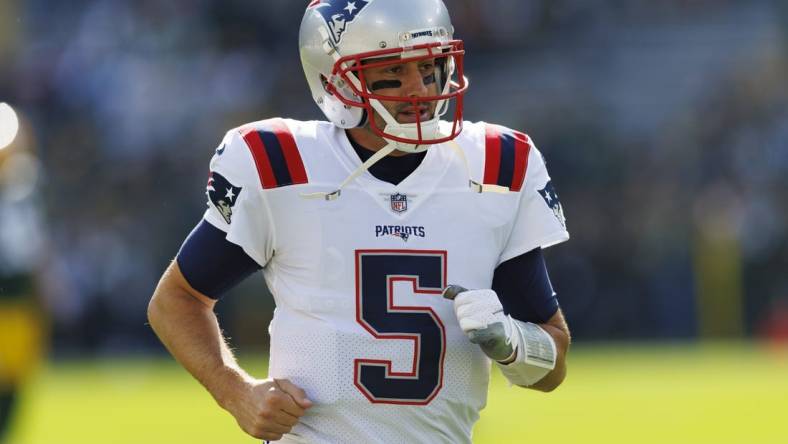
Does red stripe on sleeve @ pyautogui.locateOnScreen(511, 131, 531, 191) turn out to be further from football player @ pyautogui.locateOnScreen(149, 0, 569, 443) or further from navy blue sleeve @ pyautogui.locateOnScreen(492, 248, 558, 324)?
navy blue sleeve @ pyautogui.locateOnScreen(492, 248, 558, 324)

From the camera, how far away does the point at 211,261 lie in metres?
3.74

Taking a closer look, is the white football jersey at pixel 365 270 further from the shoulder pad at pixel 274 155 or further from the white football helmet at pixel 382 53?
the white football helmet at pixel 382 53

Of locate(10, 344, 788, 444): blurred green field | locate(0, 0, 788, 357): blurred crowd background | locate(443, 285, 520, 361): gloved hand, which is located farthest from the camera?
locate(0, 0, 788, 357): blurred crowd background

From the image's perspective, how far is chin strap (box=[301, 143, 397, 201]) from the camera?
371 centimetres

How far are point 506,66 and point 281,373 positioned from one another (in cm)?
1409

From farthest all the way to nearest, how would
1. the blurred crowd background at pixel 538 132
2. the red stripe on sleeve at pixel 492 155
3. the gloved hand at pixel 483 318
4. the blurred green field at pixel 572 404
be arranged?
1. the blurred crowd background at pixel 538 132
2. the blurred green field at pixel 572 404
3. the red stripe on sleeve at pixel 492 155
4. the gloved hand at pixel 483 318

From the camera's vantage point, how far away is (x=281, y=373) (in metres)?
3.76

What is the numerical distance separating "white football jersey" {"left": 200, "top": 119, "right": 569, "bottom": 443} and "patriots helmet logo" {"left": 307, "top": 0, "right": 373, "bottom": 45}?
0.30 metres

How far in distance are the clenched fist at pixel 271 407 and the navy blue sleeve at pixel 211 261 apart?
0.30 meters

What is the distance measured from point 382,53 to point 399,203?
1.26 ft

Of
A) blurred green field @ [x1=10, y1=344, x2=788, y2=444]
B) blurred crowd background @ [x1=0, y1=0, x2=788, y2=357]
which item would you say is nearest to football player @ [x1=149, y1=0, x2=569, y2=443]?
blurred green field @ [x1=10, y1=344, x2=788, y2=444]

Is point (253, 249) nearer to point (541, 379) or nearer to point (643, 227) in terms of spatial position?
point (541, 379)

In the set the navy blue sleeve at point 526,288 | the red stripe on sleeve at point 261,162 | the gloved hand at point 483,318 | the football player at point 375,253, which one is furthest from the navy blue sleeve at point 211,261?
the navy blue sleeve at point 526,288

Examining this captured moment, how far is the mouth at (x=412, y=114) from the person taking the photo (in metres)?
3.72
